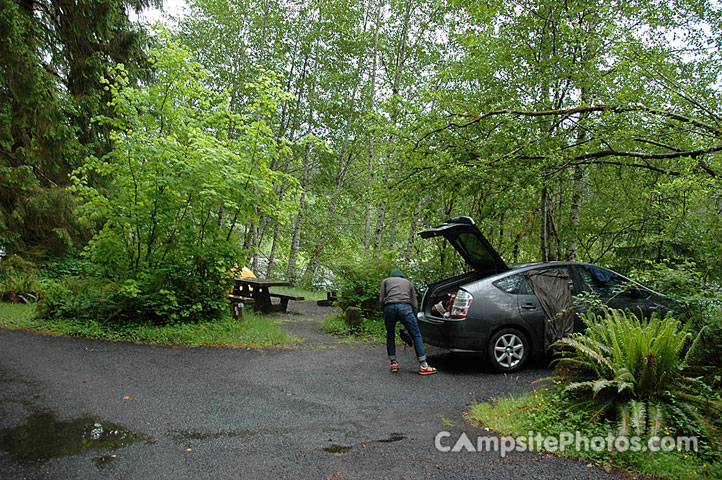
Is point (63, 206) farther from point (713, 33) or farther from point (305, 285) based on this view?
point (713, 33)

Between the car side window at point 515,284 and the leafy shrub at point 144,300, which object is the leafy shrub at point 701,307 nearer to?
the car side window at point 515,284

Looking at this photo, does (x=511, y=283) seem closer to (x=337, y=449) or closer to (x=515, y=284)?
(x=515, y=284)

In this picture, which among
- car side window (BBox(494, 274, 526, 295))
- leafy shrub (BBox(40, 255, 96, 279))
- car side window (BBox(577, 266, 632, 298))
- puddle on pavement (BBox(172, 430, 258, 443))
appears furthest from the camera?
leafy shrub (BBox(40, 255, 96, 279))

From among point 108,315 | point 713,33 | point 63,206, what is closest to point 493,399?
point 108,315

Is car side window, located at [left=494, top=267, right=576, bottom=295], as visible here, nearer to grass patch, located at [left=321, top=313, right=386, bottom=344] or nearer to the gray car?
the gray car

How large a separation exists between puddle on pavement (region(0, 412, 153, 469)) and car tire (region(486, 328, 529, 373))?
4598mm

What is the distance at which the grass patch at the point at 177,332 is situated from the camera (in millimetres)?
8125

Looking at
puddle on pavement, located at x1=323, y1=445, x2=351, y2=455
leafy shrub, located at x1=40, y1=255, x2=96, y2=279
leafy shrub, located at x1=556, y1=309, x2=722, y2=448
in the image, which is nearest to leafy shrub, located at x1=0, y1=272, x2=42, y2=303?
leafy shrub, located at x1=40, y1=255, x2=96, y2=279

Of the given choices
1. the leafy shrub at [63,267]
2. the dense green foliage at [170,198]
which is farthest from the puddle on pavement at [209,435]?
the leafy shrub at [63,267]

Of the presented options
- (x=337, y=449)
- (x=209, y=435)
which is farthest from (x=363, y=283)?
(x=337, y=449)

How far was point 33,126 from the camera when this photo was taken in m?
13.1

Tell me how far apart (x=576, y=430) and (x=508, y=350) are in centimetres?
251

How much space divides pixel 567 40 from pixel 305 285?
17.5 metres

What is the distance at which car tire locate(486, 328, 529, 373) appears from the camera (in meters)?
6.25
